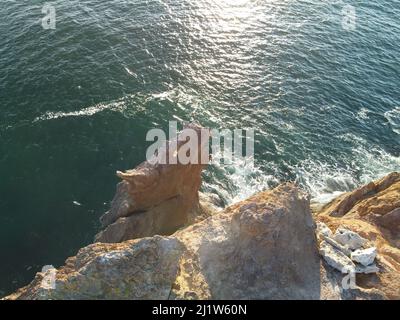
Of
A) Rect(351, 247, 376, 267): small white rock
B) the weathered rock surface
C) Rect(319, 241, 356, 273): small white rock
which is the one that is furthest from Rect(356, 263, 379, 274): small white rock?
the weathered rock surface

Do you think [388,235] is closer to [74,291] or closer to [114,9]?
[74,291]

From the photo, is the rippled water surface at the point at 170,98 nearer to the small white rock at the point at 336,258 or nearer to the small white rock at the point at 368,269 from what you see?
the small white rock at the point at 336,258

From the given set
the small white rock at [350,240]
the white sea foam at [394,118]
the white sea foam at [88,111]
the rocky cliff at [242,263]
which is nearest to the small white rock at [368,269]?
the rocky cliff at [242,263]

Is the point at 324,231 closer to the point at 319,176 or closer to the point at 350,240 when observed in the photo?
the point at 350,240

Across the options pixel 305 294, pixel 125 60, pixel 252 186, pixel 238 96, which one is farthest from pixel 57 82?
pixel 305 294

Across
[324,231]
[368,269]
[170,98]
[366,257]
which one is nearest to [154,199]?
[324,231]

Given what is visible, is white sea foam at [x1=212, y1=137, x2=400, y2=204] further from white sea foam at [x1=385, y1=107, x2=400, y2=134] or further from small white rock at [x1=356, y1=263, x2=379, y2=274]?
small white rock at [x1=356, y1=263, x2=379, y2=274]
